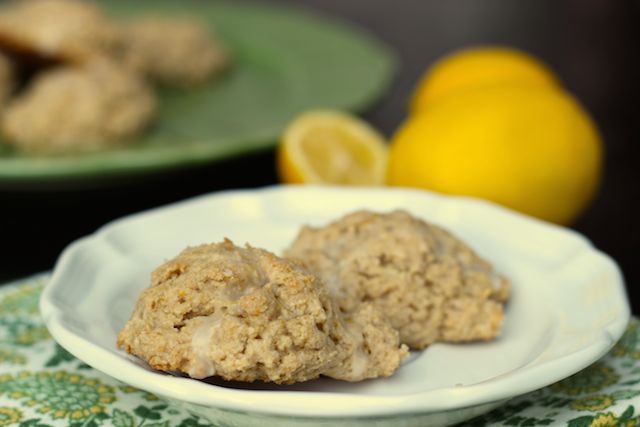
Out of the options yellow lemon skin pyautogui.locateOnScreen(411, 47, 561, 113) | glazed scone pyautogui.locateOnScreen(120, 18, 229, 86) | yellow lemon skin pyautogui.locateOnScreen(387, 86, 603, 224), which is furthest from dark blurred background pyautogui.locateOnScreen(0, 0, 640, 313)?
glazed scone pyautogui.locateOnScreen(120, 18, 229, 86)

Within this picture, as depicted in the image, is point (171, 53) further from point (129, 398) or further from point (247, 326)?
point (247, 326)

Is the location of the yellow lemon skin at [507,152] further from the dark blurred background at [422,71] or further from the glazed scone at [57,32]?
the glazed scone at [57,32]

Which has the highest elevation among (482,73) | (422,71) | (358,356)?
(482,73)

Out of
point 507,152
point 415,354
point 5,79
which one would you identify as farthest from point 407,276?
point 5,79

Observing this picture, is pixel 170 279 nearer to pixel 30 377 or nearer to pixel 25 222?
pixel 30 377

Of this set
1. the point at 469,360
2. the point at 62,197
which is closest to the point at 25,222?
the point at 62,197
